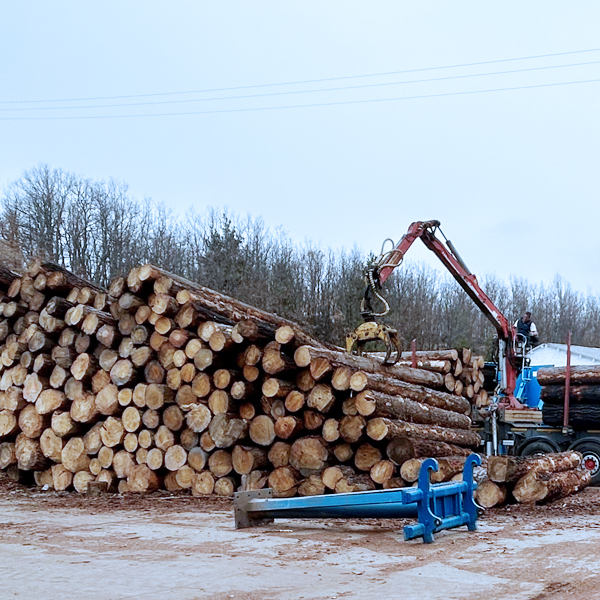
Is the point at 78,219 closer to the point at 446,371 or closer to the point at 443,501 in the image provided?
the point at 446,371

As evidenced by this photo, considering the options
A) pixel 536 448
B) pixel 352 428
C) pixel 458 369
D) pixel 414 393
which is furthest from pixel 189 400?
pixel 536 448

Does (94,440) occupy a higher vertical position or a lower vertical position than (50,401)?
lower

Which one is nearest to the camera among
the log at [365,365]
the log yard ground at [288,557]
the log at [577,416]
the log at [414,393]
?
the log yard ground at [288,557]

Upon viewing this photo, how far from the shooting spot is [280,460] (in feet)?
32.1

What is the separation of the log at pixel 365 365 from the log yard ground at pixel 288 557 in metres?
1.99

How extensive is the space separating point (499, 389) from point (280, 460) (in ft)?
21.6

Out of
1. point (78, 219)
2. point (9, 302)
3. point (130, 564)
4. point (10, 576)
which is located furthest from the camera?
point (78, 219)

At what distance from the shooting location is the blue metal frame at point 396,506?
22.5 ft

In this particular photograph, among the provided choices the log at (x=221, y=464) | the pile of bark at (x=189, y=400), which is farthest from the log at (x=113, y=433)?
the log at (x=221, y=464)

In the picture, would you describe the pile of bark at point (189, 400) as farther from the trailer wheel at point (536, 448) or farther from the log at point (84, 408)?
the trailer wheel at point (536, 448)

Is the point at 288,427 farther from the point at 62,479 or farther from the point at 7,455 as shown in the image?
the point at 7,455

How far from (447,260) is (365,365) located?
4621 millimetres

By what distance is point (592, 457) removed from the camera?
47.6 feet

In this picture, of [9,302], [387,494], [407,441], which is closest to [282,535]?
[387,494]
